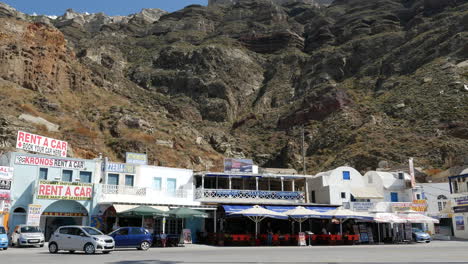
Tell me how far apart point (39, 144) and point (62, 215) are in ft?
20.1

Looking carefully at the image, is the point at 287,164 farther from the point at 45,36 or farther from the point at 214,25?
the point at 214,25

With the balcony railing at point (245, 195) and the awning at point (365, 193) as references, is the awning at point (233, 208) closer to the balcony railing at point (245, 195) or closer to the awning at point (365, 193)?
the balcony railing at point (245, 195)

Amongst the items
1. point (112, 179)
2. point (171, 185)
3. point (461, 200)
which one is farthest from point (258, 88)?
point (112, 179)

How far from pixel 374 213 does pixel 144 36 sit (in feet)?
412

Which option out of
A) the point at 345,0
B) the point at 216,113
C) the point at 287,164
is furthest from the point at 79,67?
the point at 345,0

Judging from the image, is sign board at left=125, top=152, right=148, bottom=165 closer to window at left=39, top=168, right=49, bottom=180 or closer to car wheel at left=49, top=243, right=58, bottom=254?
window at left=39, top=168, right=49, bottom=180

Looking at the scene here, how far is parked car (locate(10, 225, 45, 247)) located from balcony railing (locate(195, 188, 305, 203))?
1330cm

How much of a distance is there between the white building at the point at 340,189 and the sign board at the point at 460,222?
356 inches

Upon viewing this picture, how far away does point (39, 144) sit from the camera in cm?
3209

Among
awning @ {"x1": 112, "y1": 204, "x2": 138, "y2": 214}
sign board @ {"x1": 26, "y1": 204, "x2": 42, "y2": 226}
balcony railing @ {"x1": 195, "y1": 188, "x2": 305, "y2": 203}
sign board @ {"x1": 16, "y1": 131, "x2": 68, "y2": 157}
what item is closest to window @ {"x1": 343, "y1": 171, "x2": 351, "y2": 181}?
balcony railing @ {"x1": 195, "y1": 188, "x2": 305, "y2": 203}

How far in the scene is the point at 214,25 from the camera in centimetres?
15900

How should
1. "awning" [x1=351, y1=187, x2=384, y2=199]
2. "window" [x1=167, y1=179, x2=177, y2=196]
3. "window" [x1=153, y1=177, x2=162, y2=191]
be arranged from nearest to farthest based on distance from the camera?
"window" [x1=153, y1=177, x2=162, y2=191]
"window" [x1=167, y1=179, x2=177, y2=196]
"awning" [x1=351, y1=187, x2=384, y2=199]

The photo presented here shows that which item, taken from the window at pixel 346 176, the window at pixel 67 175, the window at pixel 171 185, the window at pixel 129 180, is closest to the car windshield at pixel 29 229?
the window at pixel 67 175

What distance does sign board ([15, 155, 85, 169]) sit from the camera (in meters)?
29.6
